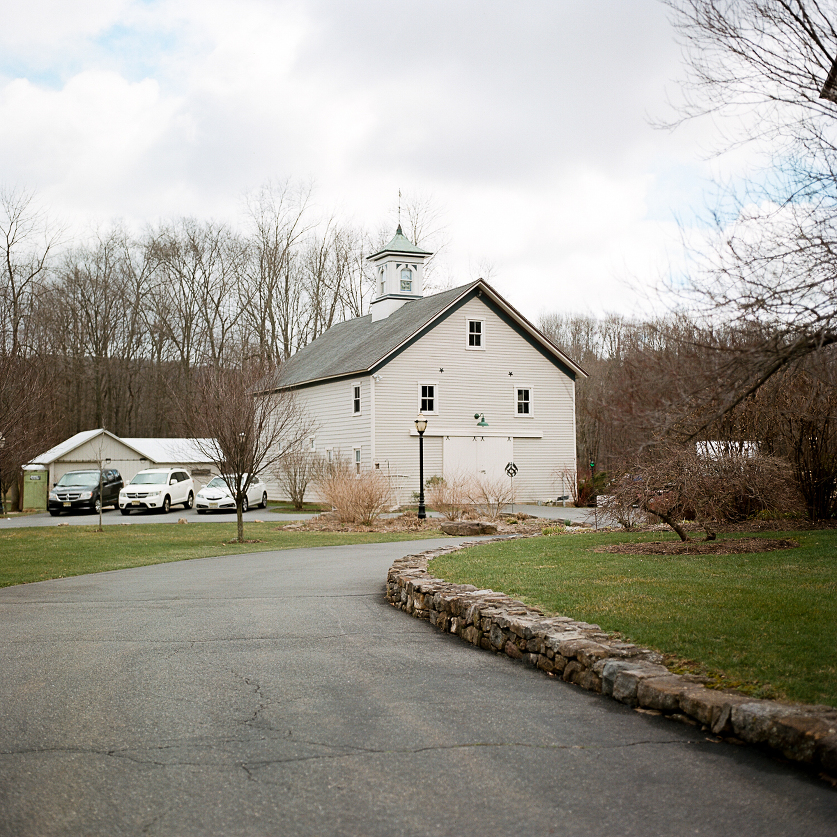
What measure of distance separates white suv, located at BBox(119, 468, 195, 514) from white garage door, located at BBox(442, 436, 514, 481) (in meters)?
10.8

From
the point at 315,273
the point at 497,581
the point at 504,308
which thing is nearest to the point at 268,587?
the point at 497,581

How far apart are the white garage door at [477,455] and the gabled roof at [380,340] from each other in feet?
14.3

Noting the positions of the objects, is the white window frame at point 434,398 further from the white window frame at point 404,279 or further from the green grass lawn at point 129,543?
the green grass lawn at point 129,543

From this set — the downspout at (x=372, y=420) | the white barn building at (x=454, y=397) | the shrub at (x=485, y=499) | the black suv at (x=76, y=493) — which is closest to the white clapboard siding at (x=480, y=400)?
the white barn building at (x=454, y=397)

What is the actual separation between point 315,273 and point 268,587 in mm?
40610

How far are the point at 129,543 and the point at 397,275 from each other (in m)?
24.1

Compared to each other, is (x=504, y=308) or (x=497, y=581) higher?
(x=504, y=308)

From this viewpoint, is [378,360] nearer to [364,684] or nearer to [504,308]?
[504,308]

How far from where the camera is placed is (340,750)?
5.59 m

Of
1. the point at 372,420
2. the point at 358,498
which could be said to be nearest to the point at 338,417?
the point at 372,420

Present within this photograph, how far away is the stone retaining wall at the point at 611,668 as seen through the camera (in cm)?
542

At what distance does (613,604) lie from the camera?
372 inches

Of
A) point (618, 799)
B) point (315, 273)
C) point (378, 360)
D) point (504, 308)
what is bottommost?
point (618, 799)

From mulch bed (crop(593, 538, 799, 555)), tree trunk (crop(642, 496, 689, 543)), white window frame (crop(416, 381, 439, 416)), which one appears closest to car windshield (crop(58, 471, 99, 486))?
white window frame (crop(416, 381, 439, 416))
